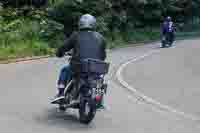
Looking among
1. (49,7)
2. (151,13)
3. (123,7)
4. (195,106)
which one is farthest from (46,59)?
(151,13)

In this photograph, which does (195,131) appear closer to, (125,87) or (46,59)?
(125,87)

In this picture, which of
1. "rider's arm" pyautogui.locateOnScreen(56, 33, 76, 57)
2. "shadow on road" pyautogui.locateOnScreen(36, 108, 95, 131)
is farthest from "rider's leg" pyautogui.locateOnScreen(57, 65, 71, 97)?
"shadow on road" pyautogui.locateOnScreen(36, 108, 95, 131)

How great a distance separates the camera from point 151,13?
1574 inches

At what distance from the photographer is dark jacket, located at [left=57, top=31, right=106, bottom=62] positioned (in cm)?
919

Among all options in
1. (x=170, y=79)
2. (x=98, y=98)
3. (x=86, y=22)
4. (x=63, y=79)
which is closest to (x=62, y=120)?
(x=63, y=79)

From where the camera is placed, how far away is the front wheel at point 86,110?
879 cm

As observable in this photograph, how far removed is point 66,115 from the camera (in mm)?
→ 9734

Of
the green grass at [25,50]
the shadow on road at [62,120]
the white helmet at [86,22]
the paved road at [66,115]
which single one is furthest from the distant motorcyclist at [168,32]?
the white helmet at [86,22]

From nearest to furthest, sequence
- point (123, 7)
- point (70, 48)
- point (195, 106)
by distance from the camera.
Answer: point (70, 48), point (195, 106), point (123, 7)

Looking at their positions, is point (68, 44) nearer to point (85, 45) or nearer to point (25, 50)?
Result: point (85, 45)

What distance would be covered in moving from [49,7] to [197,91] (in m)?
17.1

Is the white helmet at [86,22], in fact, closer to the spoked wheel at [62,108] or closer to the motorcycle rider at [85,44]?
the motorcycle rider at [85,44]

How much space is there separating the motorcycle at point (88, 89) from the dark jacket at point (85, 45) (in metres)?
0.26

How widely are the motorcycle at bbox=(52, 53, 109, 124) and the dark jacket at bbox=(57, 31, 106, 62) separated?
261 mm
